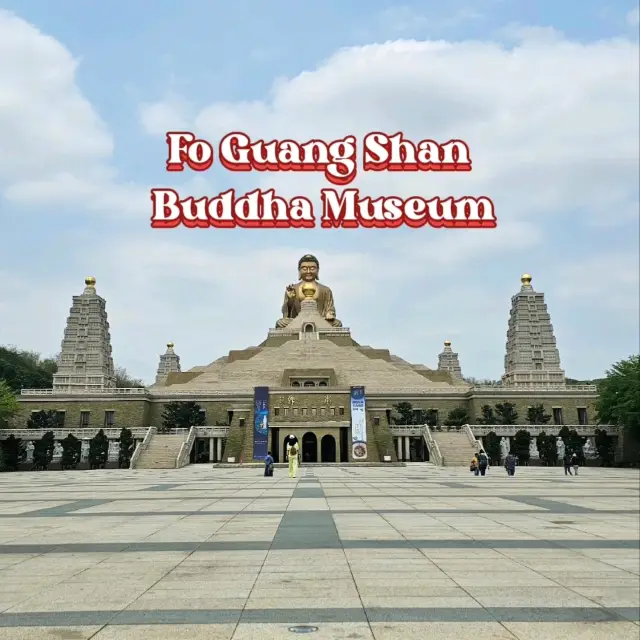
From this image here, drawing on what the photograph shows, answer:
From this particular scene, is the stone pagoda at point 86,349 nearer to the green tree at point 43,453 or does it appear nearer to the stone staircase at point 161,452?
the green tree at point 43,453

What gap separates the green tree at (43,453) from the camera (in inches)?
1949

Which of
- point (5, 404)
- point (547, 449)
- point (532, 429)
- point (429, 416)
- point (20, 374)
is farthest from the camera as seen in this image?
point (20, 374)

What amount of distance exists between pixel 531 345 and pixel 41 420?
50820mm

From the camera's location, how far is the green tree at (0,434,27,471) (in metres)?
49.9

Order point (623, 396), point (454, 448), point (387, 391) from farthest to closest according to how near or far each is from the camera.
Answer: point (387, 391) → point (454, 448) → point (623, 396)

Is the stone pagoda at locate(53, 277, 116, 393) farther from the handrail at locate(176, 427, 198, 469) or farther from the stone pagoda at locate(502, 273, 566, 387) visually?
the stone pagoda at locate(502, 273, 566, 387)

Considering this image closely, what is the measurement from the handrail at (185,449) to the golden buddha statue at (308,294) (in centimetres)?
4264

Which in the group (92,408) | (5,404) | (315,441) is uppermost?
(5,404)

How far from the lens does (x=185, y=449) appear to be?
5075 centimetres

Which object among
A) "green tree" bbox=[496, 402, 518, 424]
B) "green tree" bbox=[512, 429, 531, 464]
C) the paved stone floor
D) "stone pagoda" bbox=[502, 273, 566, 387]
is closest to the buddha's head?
"stone pagoda" bbox=[502, 273, 566, 387]

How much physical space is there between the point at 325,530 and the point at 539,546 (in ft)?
11.7

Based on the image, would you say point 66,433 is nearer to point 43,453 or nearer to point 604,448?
point 43,453

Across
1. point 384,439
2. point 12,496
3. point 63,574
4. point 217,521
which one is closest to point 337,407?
point 384,439

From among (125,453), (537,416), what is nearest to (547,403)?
(537,416)
